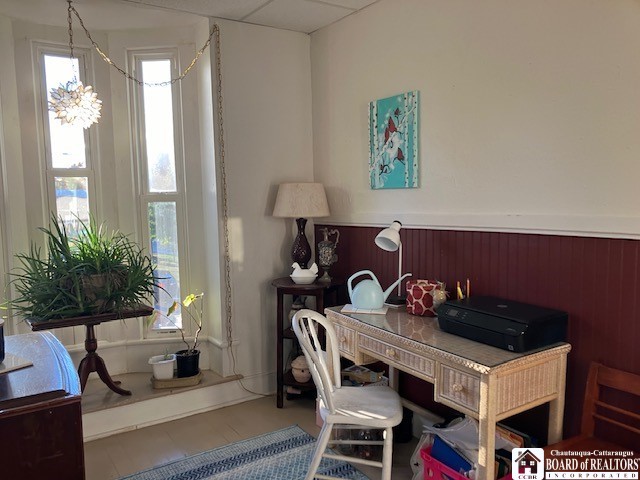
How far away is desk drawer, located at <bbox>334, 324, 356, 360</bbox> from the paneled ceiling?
5.97 feet

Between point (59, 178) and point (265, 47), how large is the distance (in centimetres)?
154

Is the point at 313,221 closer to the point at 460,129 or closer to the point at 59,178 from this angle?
the point at 460,129

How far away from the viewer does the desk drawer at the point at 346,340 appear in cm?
249

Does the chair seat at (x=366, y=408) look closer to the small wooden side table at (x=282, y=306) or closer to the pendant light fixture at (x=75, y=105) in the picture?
the small wooden side table at (x=282, y=306)

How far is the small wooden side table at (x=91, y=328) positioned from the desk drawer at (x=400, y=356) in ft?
4.25

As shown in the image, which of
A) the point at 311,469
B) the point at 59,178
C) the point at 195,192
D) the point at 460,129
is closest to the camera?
the point at 311,469

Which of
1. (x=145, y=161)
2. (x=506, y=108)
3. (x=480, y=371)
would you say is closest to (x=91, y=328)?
(x=145, y=161)

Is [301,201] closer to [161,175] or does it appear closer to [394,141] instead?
[394,141]

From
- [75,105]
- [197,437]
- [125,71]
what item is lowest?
[197,437]

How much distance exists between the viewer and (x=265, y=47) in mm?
3309

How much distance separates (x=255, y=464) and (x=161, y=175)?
1.93m

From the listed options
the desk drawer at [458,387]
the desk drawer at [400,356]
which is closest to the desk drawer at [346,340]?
the desk drawer at [400,356]

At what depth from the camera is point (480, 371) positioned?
1.79m

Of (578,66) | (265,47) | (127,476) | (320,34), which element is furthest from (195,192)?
(578,66)
